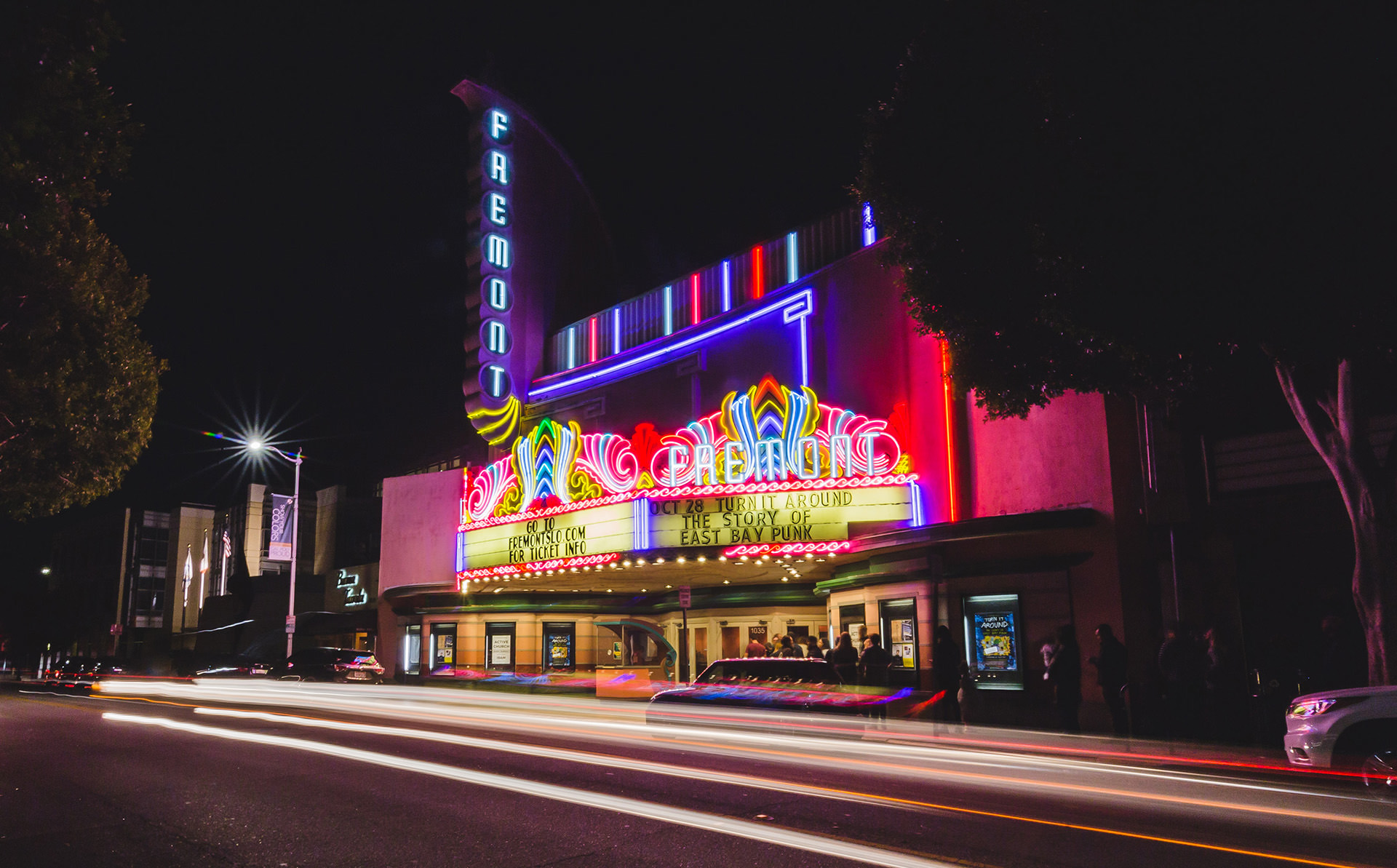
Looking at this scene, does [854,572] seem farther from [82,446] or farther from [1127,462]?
[82,446]

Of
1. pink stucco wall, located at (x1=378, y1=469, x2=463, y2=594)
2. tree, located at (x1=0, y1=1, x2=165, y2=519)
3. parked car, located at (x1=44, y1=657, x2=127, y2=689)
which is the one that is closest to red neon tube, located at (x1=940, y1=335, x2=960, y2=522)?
tree, located at (x1=0, y1=1, x2=165, y2=519)

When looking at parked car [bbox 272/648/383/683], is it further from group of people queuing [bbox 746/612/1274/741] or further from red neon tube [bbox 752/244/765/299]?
group of people queuing [bbox 746/612/1274/741]

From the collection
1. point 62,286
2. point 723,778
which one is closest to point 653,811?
point 723,778

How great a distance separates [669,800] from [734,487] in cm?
1296

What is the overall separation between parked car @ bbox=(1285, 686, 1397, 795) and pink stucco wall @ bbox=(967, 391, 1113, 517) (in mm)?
7528

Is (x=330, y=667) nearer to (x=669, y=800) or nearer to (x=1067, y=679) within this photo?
(x=1067, y=679)

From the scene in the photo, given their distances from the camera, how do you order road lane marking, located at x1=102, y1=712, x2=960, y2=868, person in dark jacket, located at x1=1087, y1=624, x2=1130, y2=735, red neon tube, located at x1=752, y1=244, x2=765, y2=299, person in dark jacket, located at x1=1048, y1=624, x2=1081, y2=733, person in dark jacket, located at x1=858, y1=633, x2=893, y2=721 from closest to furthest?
road lane marking, located at x1=102, y1=712, x2=960, y2=868 → person in dark jacket, located at x1=1048, y1=624, x2=1081, y2=733 → person in dark jacket, located at x1=1087, y1=624, x2=1130, y2=735 → person in dark jacket, located at x1=858, y1=633, x2=893, y2=721 → red neon tube, located at x1=752, y1=244, x2=765, y2=299

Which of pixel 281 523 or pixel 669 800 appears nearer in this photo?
pixel 669 800

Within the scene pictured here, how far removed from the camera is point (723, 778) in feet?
30.1

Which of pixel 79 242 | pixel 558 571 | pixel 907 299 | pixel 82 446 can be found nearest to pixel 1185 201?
pixel 907 299

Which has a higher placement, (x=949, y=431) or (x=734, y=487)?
(x=949, y=431)

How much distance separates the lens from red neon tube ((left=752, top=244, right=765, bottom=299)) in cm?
2534

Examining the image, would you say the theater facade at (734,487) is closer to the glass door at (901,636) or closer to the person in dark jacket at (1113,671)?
the glass door at (901,636)

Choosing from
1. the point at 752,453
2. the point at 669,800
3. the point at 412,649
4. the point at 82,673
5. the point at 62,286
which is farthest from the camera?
the point at 82,673
